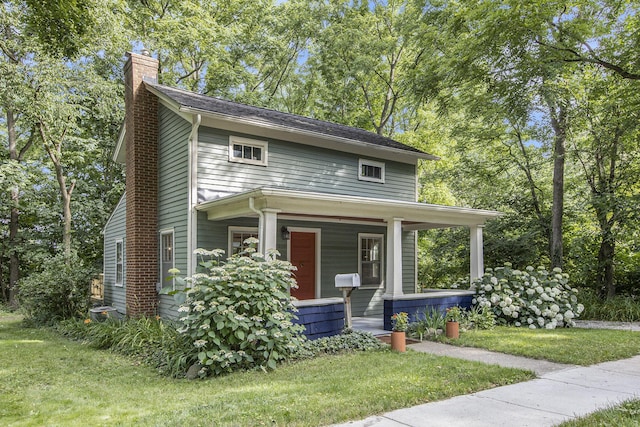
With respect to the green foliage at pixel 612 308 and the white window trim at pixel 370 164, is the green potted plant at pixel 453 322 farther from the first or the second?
the green foliage at pixel 612 308

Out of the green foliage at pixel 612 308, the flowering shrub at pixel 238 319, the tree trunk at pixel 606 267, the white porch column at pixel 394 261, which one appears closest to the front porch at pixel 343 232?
the white porch column at pixel 394 261

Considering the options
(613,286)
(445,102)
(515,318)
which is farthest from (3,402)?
A: (613,286)

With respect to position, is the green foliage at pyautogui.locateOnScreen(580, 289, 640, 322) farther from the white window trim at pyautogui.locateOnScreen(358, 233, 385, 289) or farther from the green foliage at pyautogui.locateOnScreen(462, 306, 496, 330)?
the white window trim at pyautogui.locateOnScreen(358, 233, 385, 289)

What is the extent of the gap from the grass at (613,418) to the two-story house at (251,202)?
15.5ft

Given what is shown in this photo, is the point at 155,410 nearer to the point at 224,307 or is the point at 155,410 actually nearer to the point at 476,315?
the point at 224,307

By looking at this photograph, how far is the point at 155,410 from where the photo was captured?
4.47 metres

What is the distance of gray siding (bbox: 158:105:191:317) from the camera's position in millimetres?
9102

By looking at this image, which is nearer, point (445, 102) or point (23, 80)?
point (445, 102)

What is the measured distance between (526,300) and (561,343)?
2344 mm

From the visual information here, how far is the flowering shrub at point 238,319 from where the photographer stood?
6004 mm

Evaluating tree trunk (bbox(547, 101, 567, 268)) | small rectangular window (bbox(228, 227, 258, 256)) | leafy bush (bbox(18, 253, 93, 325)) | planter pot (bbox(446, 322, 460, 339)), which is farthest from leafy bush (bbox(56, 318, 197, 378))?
tree trunk (bbox(547, 101, 567, 268))

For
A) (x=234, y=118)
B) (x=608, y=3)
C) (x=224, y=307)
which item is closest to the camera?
(x=224, y=307)

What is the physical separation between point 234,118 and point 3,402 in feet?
20.1

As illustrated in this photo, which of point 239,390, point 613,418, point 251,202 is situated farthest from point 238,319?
point 613,418
